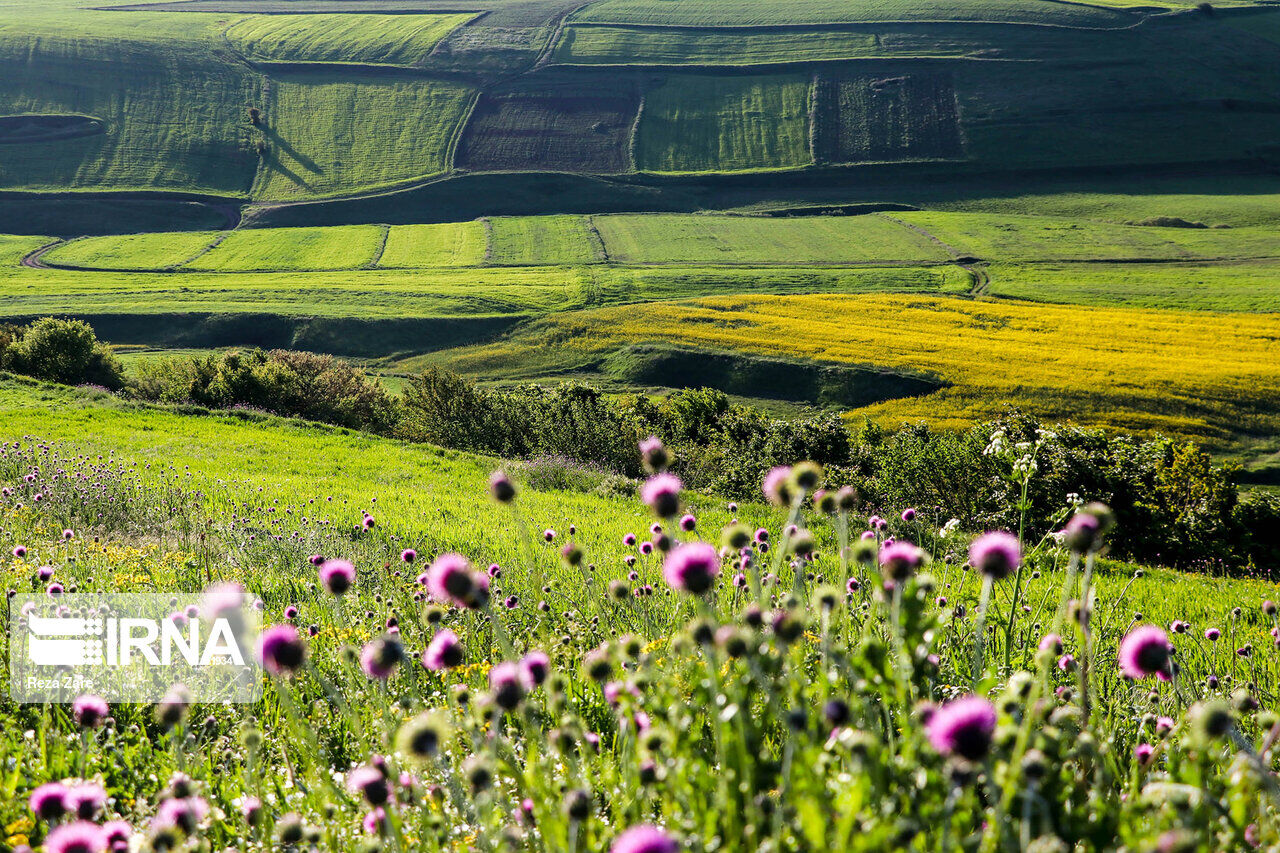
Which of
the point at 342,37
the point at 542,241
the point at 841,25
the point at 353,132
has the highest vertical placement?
the point at 841,25

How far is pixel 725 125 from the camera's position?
110 m

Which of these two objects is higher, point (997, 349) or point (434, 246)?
point (434, 246)

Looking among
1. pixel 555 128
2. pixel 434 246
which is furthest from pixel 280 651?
pixel 555 128

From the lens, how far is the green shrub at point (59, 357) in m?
33.2

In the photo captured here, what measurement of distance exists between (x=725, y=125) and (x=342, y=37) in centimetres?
6424

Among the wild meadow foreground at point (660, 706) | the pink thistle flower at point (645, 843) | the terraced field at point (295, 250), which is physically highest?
the pink thistle flower at point (645, 843)

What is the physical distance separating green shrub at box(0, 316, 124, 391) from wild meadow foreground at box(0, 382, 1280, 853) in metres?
27.9

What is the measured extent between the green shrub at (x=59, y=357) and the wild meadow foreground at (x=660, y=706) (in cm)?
2786

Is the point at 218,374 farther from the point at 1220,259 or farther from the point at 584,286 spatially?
the point at 1220,259

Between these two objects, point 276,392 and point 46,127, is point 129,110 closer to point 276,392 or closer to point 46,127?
point 46,127

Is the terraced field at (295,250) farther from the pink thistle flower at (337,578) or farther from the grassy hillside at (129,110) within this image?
the pink thistle flower at (337,578)

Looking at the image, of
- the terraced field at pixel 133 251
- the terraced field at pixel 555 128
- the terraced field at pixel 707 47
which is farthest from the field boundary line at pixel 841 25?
the terraced field at pixel 133 251

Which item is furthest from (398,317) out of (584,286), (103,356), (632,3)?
(632,3)

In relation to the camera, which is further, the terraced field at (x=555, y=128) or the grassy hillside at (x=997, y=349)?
the terraced field at (x=555, y=128)
